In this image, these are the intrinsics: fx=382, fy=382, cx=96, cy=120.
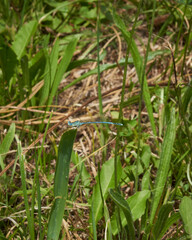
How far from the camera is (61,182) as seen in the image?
0.97m

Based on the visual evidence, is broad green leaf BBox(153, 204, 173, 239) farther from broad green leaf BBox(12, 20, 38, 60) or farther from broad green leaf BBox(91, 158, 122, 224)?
broad green leaf BBox(12, 20, 38, 60)

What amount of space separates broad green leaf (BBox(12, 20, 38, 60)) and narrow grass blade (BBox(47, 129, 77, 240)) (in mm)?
1168

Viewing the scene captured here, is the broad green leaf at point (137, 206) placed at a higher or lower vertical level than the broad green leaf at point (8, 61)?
lower

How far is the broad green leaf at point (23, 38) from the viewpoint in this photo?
6.50ft

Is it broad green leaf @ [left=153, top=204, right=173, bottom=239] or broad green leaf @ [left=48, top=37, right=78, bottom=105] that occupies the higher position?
broad green leaf @ [left=48, top=37, right=78, bottom=105]

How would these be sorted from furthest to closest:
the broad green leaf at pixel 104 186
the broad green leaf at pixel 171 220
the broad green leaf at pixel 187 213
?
the broad green leaf at pixel 104 186
the broad green leaf at pixel 171 220
the broad green leaf at pixel 187 213

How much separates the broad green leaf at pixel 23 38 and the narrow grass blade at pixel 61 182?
117 centimetres

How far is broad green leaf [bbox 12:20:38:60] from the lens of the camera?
6.50ft

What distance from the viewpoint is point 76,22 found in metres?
2.44

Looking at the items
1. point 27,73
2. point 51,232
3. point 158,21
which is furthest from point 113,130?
point 158,21

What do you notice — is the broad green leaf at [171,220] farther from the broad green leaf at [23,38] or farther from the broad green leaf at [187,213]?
the broad green leaf at [23,38]

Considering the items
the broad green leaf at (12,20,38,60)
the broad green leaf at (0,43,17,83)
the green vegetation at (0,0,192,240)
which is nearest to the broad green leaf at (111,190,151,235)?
the green vegetation at (0,0,192,240)

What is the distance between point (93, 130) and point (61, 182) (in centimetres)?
86

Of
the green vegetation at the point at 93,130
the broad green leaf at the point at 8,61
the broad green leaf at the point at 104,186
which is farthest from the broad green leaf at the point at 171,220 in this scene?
the broad green leaf at the point at 8,61
